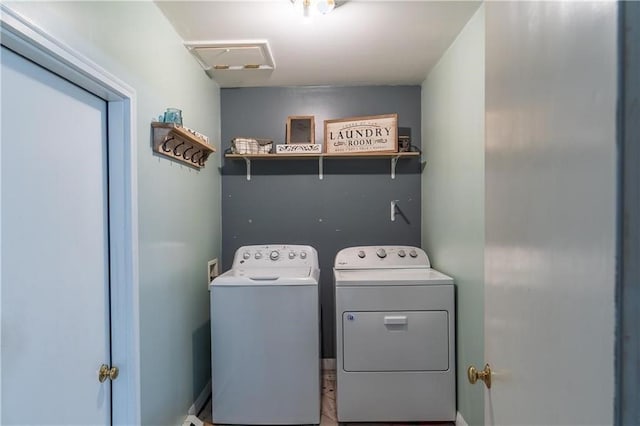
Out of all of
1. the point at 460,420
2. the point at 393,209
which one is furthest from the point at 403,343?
the point at 393,209

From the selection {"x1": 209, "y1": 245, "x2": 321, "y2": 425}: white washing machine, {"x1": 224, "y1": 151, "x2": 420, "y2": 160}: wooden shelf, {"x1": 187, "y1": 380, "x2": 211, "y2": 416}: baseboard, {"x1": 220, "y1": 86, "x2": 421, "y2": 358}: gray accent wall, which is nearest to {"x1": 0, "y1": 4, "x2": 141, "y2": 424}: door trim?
{"x1": 209, "y1": 245, "x2": 321, "y2": 425}: white washing machine

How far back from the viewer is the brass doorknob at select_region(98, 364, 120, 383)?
114 centimetres

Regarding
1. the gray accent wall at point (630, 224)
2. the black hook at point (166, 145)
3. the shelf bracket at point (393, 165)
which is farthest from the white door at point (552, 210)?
the shelf bracket at point (393, 165)

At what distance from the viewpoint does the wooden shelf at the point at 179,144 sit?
143 centimetres

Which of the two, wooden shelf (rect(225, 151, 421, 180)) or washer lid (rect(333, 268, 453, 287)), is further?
wooden shelf (rect(225, 151, 421, 180))

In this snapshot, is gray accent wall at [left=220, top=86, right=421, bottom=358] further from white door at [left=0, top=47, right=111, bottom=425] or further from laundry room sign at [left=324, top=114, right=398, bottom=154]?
white door at [left=0, top=47, right=111, bottom=425]

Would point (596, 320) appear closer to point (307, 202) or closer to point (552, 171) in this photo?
point (552, 171)

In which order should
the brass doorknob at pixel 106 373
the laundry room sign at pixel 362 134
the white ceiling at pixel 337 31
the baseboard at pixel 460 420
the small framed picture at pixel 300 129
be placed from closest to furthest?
the brass doorknob at pixel 106 373 < the white ceiling at pixel 337 31 < the baseboard at pixel 460 420 < the laundry room sign at pixel 362 134 < the small framed picture at pixel 300 129

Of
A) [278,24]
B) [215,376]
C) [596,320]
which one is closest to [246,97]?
[278,24]

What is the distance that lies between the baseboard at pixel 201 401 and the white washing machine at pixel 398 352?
930 mm

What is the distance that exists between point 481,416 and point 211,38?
8.39 ft

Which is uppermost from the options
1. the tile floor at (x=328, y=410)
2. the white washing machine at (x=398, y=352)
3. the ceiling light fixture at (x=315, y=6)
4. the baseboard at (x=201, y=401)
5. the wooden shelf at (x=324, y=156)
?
the ceiling light fixture at (x=315, y=6)

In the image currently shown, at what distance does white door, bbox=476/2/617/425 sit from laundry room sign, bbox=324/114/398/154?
149 cm

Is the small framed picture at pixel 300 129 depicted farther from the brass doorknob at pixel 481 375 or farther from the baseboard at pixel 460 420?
the baseboard at pixel 460 420
